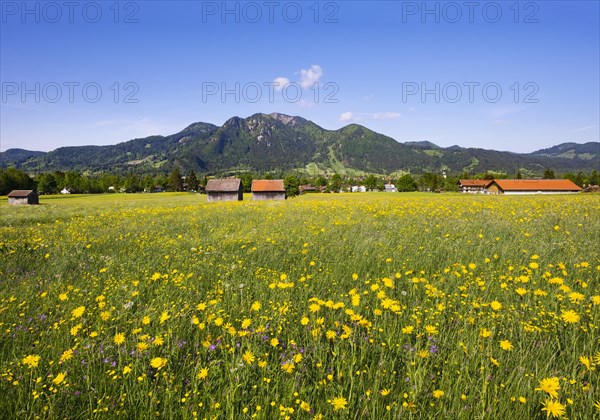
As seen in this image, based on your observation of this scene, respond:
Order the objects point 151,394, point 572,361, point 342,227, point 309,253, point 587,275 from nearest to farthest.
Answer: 1. point 151,394
2. point 572,361
3. point 587,275
4. point 309,253
5. point 342,227

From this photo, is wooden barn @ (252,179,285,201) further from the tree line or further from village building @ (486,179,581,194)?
village building @ (486,179,581,194)

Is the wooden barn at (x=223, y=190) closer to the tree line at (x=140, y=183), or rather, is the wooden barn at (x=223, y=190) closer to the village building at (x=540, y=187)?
the tree line at (x=140, y=183)

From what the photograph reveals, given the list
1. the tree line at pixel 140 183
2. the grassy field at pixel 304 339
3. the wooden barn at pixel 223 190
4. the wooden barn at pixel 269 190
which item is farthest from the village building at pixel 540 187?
the grassy field at pixel 304 339

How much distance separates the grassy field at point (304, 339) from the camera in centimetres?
239

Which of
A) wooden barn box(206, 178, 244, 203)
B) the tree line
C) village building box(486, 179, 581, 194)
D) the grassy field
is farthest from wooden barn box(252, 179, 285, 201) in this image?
village building box(486, 179, 581, 194)

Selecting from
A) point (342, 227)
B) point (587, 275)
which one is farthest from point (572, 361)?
point (342, 227)

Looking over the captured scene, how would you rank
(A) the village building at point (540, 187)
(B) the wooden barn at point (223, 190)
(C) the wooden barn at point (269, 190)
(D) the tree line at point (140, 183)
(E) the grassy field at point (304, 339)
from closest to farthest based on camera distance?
(E) the grassy field at point (304, 339), (B) the wooden barn at point (223, 190), (C) the wooden barn at point (269, 190), (A) the village building at point (540, 187), (D) the tree line at point (140, 183)

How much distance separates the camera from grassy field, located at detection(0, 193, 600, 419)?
7.83ft

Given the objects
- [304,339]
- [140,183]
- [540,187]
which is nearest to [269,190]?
[304,339]

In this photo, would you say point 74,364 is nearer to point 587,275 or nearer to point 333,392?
point 333,392

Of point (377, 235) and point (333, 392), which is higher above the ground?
point (377, 235)

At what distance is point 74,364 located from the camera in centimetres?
285

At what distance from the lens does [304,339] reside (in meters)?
3.28

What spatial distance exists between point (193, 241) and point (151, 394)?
6.26 m
